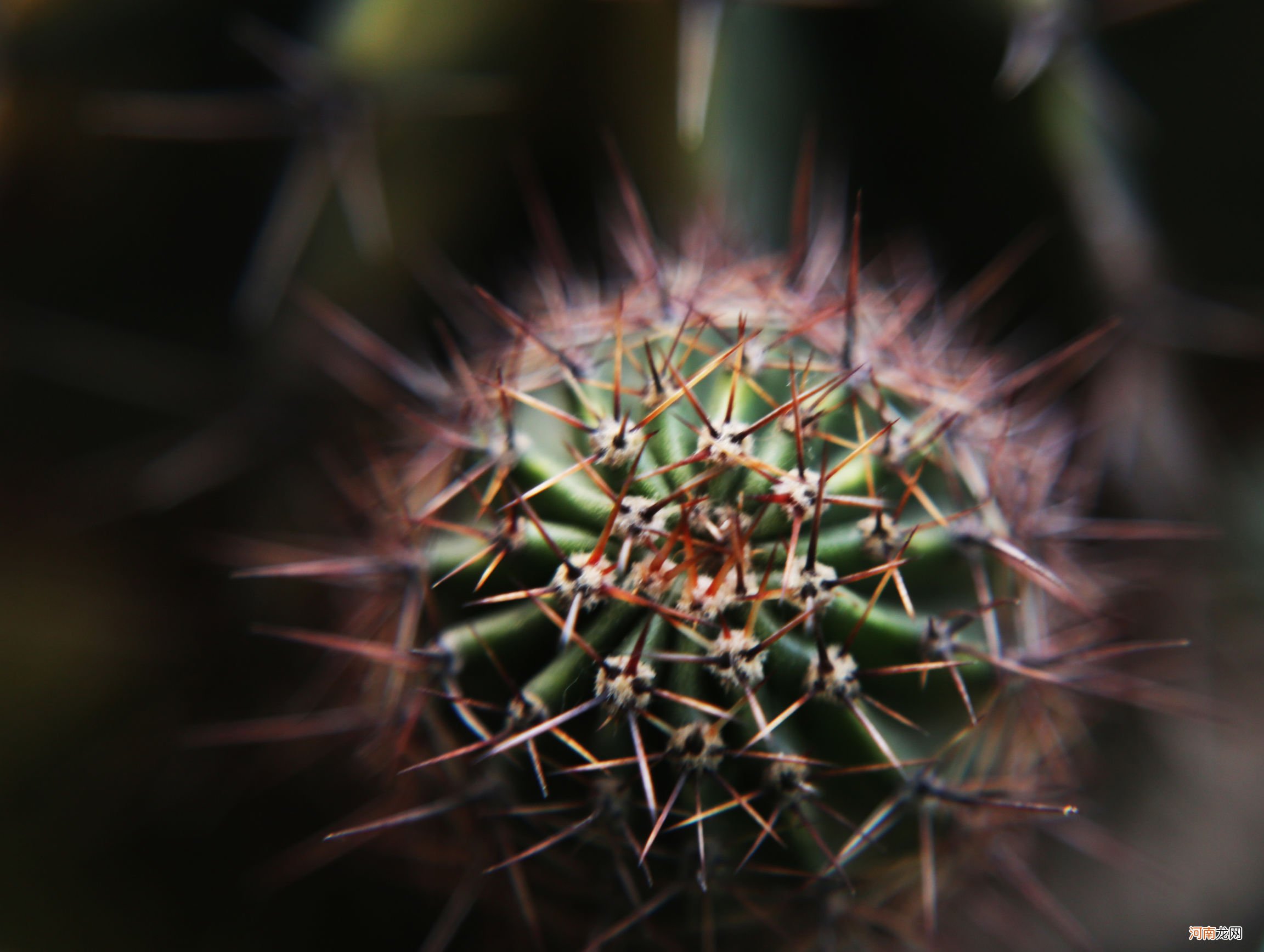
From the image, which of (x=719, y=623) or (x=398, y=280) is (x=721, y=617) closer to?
(x=719, y=623)

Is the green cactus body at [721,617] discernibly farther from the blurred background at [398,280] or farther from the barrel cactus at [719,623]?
the blurred background at [398,280]

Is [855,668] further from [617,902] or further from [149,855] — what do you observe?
[149,855]

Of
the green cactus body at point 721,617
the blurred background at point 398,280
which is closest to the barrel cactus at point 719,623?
the green cactus body at point 721,617

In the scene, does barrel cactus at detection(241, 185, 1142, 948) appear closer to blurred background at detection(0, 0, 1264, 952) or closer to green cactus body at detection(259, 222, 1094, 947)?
green cactus body at detection(259, 222, 1094, 947)

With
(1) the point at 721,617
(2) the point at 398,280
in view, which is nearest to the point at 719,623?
(1) the point at 721,617

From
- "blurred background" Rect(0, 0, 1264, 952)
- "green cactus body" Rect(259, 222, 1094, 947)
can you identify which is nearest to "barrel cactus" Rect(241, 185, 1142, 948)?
"green cactus body" Rect(259, 222, 1094, 947)

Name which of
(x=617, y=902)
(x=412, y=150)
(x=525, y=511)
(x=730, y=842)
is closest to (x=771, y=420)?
(x=525, y=511)
